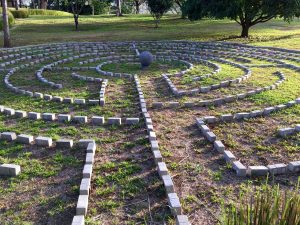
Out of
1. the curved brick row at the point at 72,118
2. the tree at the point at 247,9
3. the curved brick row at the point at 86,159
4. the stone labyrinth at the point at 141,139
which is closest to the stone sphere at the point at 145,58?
the stone labyrinth at the point at 141,139

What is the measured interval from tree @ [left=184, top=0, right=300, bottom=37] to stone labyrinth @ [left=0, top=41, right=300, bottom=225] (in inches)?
356

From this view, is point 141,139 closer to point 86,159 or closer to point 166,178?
point 86,159

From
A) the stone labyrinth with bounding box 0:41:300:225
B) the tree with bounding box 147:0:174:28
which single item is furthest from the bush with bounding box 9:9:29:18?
the stone labyrinth with bounding box 0:41:300:225

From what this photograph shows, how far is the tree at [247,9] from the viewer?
75.2 ft

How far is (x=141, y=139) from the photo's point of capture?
26.8 feet

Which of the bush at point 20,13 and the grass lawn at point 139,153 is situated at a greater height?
the bush at point 20,13

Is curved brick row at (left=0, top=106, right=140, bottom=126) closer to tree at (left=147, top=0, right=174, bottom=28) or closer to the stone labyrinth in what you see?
the stone labyrinth

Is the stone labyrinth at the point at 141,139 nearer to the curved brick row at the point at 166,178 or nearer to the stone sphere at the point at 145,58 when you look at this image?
the curved brick row at the point at 166,178

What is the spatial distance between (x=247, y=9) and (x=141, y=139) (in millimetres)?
18625

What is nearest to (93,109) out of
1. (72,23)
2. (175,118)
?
(175,118)

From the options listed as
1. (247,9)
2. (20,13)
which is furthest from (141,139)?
(20,13)

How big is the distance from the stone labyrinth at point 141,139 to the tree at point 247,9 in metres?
9.04

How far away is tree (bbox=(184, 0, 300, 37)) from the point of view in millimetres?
22906

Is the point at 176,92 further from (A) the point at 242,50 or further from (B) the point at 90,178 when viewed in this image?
(A) the point at 242,50
